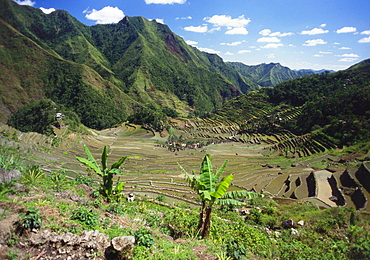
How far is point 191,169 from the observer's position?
40094 mm

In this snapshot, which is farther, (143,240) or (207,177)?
(207,177)

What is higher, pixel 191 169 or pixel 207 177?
pixel 207 177

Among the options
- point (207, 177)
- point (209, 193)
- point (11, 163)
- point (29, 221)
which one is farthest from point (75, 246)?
point (11, 163)

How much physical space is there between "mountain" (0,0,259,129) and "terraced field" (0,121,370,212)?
181 ft

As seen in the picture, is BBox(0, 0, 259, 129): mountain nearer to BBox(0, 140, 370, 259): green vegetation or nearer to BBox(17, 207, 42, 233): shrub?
BBox(0, 140, 370, 259): green vegetation

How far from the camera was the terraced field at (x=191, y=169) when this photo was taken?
22.8 meters

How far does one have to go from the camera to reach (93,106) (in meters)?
101

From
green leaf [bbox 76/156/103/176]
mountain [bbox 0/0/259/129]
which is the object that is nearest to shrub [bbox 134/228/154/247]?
green leaf [bbox 76/156/103/176]

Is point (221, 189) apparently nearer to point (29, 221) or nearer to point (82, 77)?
→ point (29, 221)

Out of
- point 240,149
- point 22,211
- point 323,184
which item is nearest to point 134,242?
point 22,211

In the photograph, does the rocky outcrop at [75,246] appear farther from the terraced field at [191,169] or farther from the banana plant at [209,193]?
the terraced field at [191,169]

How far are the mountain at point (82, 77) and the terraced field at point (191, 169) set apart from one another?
55.3m

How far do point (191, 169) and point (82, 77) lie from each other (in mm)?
96581

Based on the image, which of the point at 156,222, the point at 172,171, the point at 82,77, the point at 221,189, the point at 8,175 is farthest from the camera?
the point at 82,77
